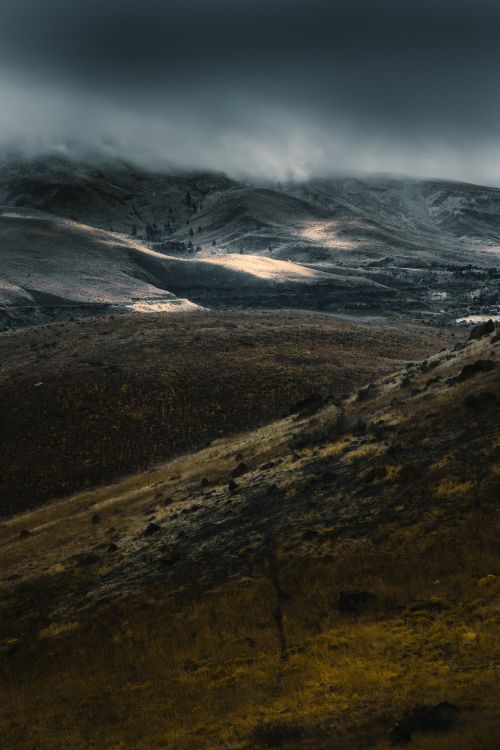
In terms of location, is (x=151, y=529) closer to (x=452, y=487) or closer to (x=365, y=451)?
(x=365, y=451)

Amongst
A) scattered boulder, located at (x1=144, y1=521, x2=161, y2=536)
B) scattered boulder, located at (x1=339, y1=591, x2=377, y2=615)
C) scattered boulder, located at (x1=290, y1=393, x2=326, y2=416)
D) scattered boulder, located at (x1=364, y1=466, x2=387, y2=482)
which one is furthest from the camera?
scattered boulder, located at (x1=290, y1=393, x2=326, y2=416)

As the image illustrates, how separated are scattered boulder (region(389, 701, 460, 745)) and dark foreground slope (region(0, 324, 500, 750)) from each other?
0.04 metres

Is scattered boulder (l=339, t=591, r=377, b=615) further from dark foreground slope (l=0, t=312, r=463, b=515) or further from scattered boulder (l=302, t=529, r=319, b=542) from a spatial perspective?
dark foreground slope (l=0, t=312, r=463, b=515)

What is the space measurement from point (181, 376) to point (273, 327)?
28.4m

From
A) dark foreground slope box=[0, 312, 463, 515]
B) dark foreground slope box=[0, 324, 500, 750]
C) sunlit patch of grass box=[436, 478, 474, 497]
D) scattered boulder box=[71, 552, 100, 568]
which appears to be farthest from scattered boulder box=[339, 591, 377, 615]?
dark foreground slope box=[0, 312, 463, 515]

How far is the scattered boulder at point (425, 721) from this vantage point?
1346 centimetres

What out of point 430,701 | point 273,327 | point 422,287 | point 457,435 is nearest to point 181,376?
point 273,327

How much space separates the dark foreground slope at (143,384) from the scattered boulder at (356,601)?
32035mm

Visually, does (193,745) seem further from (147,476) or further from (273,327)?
(273,327)

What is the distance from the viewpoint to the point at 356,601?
2011cm

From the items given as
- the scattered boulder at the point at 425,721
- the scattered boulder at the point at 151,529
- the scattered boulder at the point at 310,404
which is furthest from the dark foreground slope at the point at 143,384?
the scattered boulder at the point at 425,721

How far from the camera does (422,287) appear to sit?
549 feet

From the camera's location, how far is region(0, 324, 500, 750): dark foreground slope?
1584cm

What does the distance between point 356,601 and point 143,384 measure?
47.3 m
